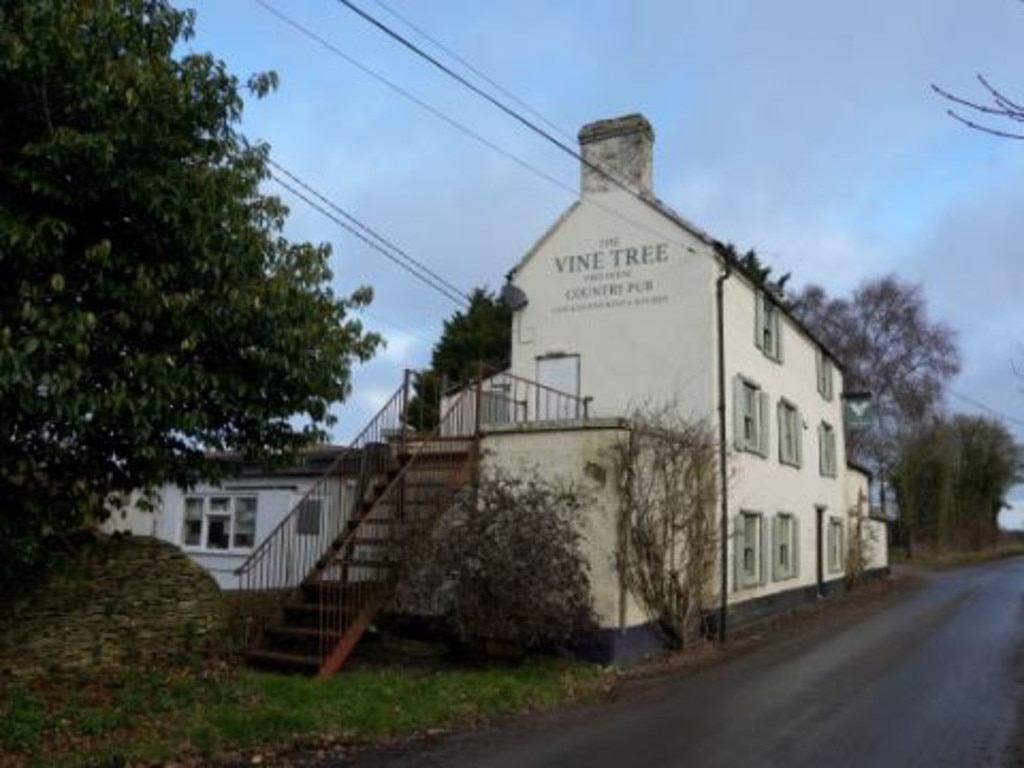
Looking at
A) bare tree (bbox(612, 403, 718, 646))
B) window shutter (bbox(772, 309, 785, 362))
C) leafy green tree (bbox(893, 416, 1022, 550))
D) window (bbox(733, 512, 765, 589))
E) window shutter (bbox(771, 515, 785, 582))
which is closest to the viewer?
bare tree (bbox(612, 403, 718, 646))

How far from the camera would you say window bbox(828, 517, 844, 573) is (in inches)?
1090

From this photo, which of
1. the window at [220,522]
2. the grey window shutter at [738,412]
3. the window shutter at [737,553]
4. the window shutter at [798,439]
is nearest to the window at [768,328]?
the grey window shutter at [738,412]

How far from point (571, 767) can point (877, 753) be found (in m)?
2.74

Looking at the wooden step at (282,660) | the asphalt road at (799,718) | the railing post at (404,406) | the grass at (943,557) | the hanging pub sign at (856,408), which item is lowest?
the asphalt road at (799,718)

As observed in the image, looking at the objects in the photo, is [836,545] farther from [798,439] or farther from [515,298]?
[515,298]

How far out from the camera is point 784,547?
75.0 ft

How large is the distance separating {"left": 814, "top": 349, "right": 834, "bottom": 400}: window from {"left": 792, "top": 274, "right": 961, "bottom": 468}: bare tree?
80.0ft

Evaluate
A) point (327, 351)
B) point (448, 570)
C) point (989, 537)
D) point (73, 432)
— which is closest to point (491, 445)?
point (448, 570)

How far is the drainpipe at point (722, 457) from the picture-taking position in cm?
1714

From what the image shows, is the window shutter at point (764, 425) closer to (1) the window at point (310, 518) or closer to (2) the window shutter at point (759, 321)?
(2) the window shutter at point (759, 321)

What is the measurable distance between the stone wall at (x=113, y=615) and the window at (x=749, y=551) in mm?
10189

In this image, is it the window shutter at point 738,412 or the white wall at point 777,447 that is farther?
the white wall at point 777,447

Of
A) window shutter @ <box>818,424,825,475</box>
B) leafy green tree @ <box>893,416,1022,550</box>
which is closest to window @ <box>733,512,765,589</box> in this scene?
window shutter @ <box>818,424,825,475</box>

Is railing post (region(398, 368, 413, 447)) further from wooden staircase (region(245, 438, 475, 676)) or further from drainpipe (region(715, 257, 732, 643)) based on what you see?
drainpipe (region(715, 257, 732, 643))
